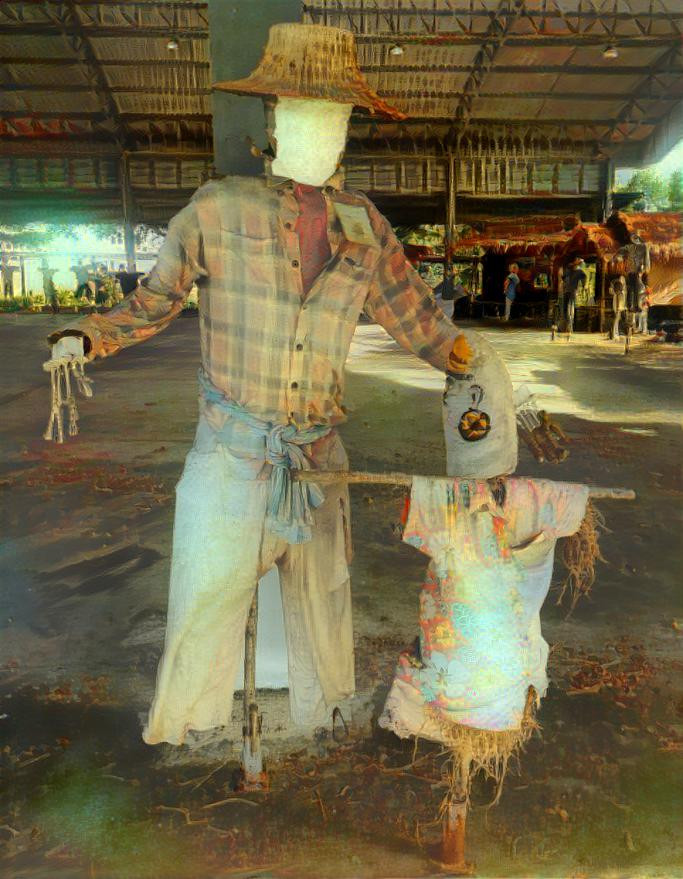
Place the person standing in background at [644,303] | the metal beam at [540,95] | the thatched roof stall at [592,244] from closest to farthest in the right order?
the metal beam at [540,95] → the person standing in background at [644,303] → the thatched roof stall at [592,244]

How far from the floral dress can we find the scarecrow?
13.8 inches

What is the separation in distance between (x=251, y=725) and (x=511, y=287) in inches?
750

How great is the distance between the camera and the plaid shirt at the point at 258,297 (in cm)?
243

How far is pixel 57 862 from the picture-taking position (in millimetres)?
2570

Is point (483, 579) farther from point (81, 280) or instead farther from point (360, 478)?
point (81, 280)

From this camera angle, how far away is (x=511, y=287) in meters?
20.8

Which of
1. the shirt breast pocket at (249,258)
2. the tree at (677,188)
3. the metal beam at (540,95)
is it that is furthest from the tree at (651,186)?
the shirt breast pocket at (249,258)

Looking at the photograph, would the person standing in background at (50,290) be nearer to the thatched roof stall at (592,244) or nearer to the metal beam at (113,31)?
the thatched roof stall at (592,244)

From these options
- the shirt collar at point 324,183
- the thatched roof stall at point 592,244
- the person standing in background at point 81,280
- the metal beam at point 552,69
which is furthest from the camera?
the person standing in background at point 81,280

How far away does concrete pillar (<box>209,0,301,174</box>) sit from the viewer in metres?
2.76

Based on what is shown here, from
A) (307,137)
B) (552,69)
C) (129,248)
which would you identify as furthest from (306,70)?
(552,69)

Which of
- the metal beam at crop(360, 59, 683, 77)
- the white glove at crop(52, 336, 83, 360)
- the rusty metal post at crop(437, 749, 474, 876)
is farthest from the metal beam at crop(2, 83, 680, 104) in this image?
the rusty metal post at crop(437, 749, 474, 876)

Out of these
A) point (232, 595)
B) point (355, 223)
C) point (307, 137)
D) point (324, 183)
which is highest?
point (307, 137)

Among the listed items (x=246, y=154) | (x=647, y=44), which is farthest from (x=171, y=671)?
(x=647, y=44)
